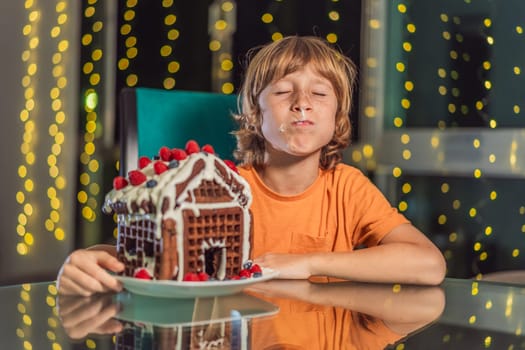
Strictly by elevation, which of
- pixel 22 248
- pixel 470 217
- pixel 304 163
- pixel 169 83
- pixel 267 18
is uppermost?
pixel 267 18

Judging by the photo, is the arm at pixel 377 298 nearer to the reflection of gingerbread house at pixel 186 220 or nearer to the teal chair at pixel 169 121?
the reflection of gingerbread house at pixel 186 220

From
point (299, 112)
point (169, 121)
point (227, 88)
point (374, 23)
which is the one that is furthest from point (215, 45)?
point (299, 112)

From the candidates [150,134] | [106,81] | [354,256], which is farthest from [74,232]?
[354,256]

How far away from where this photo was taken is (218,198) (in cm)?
99

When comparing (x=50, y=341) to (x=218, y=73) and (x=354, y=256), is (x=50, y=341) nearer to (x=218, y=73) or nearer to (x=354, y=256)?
(x=354, y=256)

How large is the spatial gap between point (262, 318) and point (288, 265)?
0.31 metres

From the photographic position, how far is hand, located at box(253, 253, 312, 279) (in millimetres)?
1202

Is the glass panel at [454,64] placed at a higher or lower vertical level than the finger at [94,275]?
higher

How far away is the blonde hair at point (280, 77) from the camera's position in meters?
1.54

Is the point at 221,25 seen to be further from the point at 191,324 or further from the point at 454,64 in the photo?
the point at 191,324

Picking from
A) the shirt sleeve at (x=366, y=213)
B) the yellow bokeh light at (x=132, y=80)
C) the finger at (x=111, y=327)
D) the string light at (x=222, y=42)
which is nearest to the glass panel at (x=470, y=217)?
the string light at (x=222, y=42)

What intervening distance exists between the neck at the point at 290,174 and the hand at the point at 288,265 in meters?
0.41

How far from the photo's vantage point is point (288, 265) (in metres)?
1.21

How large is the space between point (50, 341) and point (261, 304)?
11.2 inches
